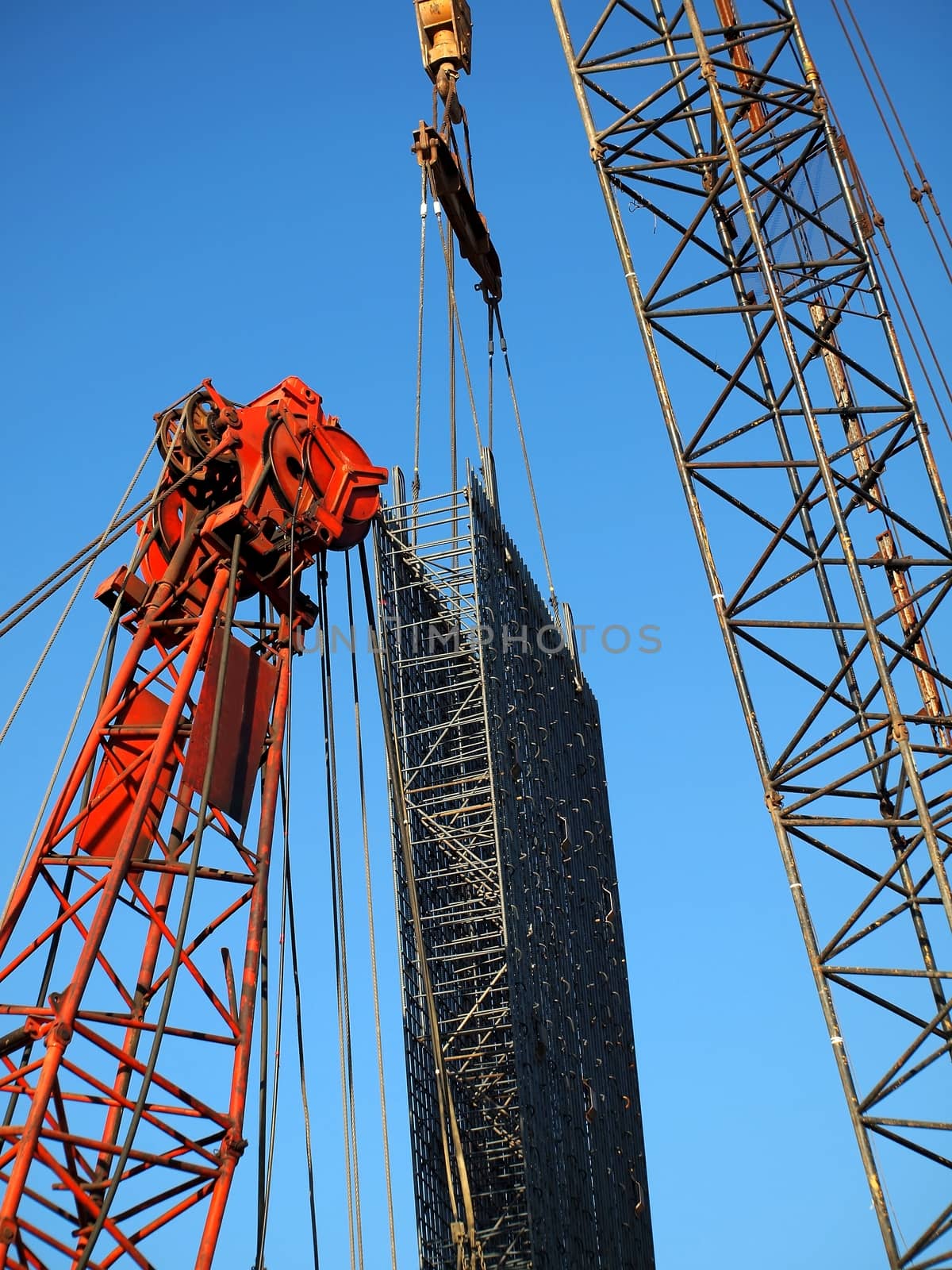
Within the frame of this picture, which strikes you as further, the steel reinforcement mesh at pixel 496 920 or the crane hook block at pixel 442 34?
the crane hook block at pixel 442 34

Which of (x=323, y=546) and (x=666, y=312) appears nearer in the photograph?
(x=323, y=546)

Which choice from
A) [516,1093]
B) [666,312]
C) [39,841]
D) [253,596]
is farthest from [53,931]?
[516,1093]

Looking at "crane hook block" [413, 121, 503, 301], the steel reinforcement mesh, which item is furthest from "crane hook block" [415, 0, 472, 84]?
the steel reinforcement mesh

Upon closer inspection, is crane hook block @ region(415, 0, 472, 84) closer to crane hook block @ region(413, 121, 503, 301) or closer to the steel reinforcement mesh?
crane hook block @ region(413, 121, 503, 301)

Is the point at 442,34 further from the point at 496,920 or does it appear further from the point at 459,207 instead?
the point at 496,920

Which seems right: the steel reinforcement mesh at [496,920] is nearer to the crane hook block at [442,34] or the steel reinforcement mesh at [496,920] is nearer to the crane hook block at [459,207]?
the crane hook block at [459,207]

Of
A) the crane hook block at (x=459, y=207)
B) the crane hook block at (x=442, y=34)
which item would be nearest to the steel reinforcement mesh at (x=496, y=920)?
the crane hook block at (x=459, y=207)

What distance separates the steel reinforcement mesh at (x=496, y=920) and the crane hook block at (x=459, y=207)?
4283 millimetres

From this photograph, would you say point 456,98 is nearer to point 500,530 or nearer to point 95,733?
point 500,530

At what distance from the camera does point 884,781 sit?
15.4m

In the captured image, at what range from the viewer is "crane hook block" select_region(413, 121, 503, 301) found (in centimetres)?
2394

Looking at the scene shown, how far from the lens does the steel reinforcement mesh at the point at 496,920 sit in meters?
22.0

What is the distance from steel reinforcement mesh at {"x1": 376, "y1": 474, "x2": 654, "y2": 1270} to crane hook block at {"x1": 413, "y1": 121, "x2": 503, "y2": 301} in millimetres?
4283

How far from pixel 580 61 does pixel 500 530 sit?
9.60 m
